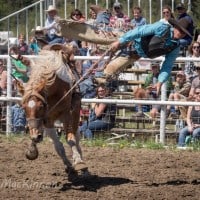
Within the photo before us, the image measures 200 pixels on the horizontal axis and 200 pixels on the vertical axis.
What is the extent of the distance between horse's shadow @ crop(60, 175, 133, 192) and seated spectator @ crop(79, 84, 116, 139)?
3.16m

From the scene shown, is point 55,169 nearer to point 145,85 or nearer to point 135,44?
point 135,44

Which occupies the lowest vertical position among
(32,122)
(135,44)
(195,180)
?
(195,180)

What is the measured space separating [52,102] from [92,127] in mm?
3605

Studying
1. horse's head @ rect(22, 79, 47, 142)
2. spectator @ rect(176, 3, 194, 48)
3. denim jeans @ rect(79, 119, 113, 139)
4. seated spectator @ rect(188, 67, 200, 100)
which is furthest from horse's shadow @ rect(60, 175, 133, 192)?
seated spectator @ rect(188, 67, 200, 100)

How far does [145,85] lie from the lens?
40.6 feet

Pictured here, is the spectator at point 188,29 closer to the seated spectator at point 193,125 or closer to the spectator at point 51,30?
the seated spectator at point 193,125

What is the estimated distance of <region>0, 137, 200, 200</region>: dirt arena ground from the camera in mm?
7957

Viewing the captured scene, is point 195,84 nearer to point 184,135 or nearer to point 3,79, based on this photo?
point 184,135

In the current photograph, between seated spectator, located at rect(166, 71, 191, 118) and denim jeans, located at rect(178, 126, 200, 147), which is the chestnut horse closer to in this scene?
denim jeans, located at rect(178, 126, 200, 147)

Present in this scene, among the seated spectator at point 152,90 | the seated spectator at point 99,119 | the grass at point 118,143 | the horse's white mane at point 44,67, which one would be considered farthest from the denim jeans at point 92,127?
the horse's white mane at point 44,67

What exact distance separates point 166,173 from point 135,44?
1.79 metres

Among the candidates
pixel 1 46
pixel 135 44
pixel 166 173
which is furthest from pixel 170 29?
pixel 1 46

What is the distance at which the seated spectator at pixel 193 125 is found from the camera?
458 inches

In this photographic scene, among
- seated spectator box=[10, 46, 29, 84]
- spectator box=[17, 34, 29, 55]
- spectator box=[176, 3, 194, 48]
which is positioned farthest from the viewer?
spectator box=[17, 34, 29, 55]
